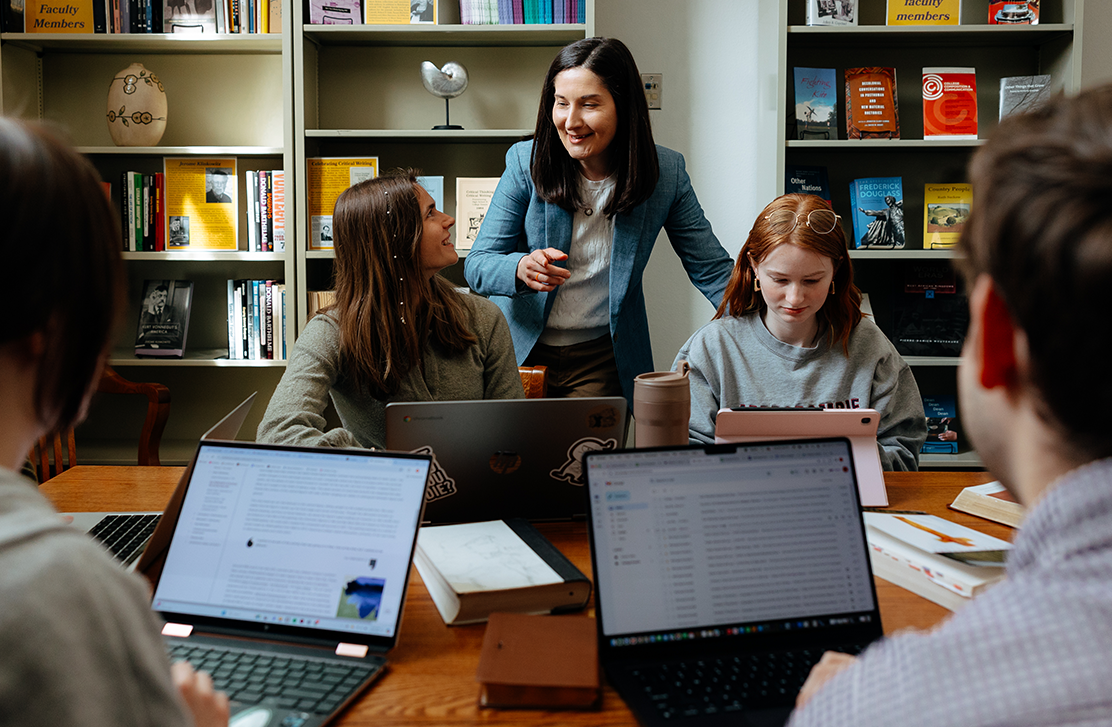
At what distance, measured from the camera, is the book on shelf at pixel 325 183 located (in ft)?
9.08

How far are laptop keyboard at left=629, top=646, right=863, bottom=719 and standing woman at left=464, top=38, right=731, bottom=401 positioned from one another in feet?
4.18

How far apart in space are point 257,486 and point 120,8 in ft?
8.48

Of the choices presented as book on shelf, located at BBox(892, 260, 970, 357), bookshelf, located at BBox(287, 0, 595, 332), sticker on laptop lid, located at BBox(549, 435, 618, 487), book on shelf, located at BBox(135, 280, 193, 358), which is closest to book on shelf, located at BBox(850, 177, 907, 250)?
book on shelf, located at BBox(892, 260, 970, 357)

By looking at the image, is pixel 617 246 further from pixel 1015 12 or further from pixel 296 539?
pixel 1015 12

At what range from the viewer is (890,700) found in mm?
486

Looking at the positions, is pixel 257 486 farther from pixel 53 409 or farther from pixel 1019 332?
pixel 1019 332

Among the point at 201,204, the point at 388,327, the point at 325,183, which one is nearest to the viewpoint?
the point at 388,327

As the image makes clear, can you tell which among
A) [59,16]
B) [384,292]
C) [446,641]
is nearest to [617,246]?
[384,292]

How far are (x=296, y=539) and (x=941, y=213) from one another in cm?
270

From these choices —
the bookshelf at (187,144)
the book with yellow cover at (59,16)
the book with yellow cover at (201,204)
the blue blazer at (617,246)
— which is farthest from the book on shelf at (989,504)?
the book with yellow cover at (59,16)

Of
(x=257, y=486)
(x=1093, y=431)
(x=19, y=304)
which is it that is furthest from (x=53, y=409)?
(x=1093, y=431)

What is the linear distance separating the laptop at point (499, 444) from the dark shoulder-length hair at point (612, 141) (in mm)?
1057

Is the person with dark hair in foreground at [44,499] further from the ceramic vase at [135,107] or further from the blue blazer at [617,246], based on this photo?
the ceramic vase at [135,107]

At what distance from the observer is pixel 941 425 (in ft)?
9.55
